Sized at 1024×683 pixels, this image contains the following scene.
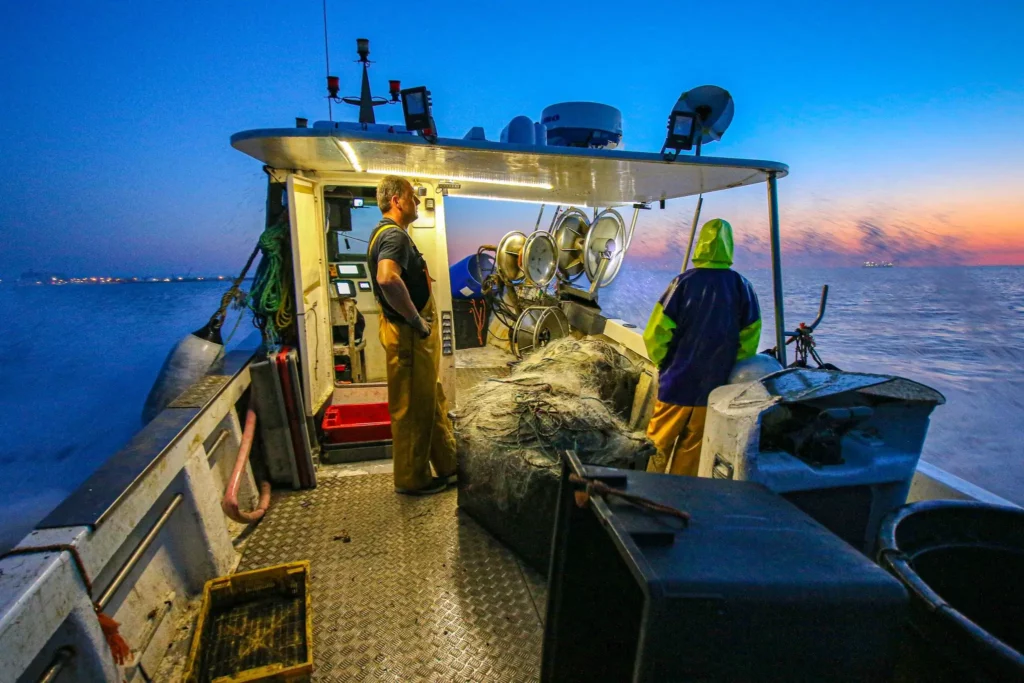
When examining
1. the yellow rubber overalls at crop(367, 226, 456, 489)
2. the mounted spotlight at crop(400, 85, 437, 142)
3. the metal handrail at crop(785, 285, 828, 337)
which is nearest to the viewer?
the mounted spotlight at crop(400, 85, 437, 142)

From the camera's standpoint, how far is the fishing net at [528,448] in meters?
2.34

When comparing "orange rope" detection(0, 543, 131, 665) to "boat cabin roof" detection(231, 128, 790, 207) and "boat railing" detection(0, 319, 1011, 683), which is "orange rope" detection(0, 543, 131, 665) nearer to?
"boat railing" detection(0, 319, 1011, 683)

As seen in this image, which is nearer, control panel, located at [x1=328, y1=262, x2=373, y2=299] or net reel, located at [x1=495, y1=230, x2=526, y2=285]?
control panel, located at [x1=328, y1=262, x2=373, y2=299]

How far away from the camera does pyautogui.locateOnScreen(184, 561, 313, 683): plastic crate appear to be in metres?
1.83

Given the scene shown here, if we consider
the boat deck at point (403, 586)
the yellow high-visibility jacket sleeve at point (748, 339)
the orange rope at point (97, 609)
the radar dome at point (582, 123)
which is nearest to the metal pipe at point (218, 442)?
the boat deck at point (403, 586)

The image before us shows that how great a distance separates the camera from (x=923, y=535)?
136 cm

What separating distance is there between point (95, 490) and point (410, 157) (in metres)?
2.45

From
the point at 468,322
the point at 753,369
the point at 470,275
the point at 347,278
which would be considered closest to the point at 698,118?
the point at 753,369

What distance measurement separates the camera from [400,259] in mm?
2943

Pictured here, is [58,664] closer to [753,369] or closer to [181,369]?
[181,369]

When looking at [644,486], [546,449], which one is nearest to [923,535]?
[644,486]

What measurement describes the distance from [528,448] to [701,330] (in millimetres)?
1363

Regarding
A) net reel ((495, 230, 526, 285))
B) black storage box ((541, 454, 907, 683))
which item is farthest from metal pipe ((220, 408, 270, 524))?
net reel ((495, 230, 526, 285))

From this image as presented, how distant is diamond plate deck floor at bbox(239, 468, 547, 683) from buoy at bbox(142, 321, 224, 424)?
3.73 feet
